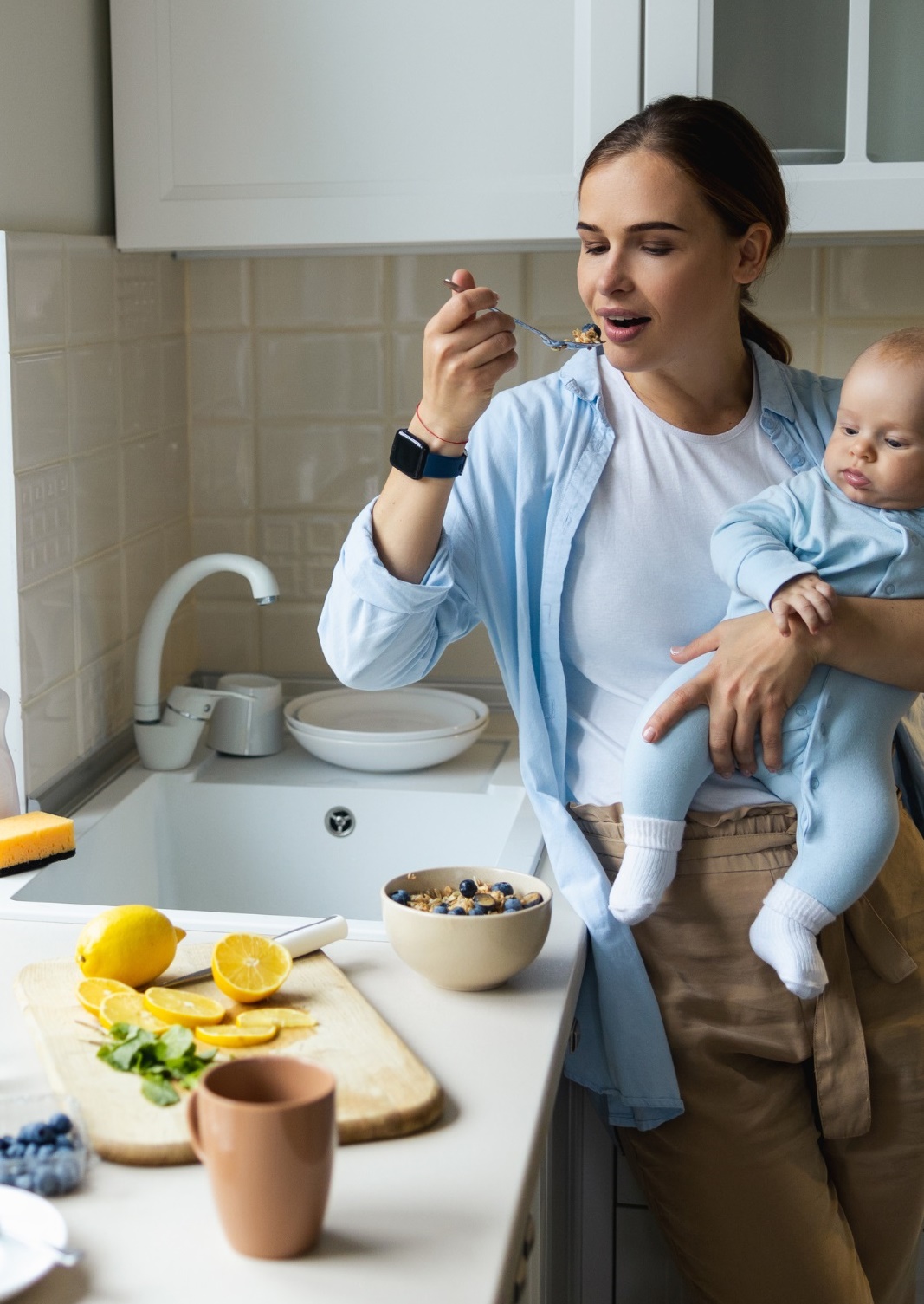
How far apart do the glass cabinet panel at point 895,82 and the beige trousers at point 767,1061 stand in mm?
778

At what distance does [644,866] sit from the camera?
129cm

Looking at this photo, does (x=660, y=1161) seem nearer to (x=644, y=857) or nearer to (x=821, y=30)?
(x=644, y=857)

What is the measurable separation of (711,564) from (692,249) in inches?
11.7

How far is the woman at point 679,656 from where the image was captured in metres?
1.31

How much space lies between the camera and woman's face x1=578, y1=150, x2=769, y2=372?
1.31m

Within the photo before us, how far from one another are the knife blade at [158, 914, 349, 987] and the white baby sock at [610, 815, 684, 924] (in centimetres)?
25

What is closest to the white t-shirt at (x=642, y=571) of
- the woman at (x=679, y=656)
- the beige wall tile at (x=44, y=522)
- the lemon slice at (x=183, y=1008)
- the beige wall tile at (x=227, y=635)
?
the woman at (x=679, y=656)

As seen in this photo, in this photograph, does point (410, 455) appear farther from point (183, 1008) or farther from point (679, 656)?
point (183, 1008)

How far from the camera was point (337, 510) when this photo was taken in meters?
2.07

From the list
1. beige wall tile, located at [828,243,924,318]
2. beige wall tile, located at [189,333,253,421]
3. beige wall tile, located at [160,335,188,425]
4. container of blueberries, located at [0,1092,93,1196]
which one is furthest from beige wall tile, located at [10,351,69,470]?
beige wall tile, located at [828,243,924,318]

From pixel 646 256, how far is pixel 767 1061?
0.77m

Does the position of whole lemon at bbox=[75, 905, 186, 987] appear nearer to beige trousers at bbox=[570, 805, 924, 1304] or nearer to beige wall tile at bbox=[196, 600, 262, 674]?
beige trousers at bbox=[570, 805, 924, 1304]

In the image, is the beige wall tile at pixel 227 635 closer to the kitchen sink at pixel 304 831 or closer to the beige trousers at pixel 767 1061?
the kitchen sink at pixel 304 831

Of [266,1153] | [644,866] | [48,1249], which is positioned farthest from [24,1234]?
[644,866]
